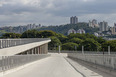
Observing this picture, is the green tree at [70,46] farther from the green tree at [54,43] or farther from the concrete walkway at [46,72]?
the concrete walkway at [46,72]

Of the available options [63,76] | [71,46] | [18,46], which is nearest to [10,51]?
[18,46]

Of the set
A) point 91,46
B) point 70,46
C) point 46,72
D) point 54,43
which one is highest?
point 54,43

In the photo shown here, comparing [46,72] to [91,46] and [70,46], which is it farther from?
[70,46]

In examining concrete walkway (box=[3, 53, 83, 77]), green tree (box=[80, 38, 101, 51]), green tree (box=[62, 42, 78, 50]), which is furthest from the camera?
green tree (box=[62, 42, 78, 50])

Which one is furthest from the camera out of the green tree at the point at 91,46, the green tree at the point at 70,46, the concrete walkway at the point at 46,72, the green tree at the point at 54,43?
the green tree at the point at 54,43

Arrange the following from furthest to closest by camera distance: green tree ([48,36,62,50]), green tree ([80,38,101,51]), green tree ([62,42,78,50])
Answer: green tree ([48,36,62,50]), green tree ([62,42,78,50]), green tree ([80,38,101,51])

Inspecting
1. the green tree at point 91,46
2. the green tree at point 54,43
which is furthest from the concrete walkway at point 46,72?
the green tree at point 54,43

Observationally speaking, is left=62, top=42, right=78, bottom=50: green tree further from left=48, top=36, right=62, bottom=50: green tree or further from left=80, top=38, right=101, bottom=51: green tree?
left=80, top=38, right=101, bottom=51: green tree

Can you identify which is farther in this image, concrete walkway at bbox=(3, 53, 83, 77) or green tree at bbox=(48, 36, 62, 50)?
green tree at bbox=(48, 36, 62, 50)

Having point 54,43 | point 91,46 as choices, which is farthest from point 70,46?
point 91,46

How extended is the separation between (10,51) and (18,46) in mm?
6564

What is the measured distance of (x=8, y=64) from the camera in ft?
112

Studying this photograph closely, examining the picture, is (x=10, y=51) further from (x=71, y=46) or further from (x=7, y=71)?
(x=71, y=46)

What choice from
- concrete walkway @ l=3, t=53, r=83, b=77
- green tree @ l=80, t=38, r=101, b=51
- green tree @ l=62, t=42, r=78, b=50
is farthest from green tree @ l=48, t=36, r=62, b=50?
concrete walkway @ l=3, t=53, r=83, b=77
